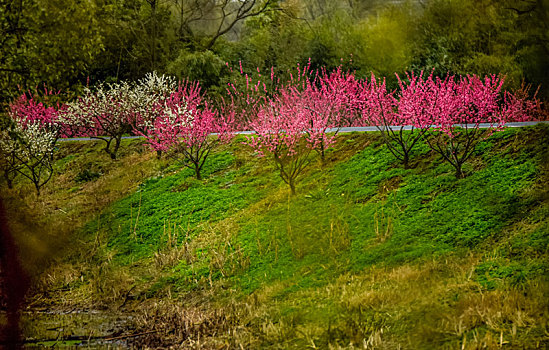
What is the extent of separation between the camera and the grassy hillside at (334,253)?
5.41m

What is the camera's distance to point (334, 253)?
295 inches

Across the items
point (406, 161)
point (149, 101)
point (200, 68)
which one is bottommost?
point (149, 101)

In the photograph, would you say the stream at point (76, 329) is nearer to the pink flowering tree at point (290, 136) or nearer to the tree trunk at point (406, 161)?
the pink flowering tree at point (290, 136)

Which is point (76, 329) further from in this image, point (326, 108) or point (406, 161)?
point (326, 108)

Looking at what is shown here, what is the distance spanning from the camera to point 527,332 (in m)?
4.72

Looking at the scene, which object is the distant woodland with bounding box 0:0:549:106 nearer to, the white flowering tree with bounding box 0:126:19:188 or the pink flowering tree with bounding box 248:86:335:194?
the white flowering tree with bounding box 0:126:19:188

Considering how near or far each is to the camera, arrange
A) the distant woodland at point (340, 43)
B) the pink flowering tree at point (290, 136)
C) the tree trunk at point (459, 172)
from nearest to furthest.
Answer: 1. the tree trunk at point (459, 172)
2. the pink flowering tree at point (290, 136)
3. the distant woodland at point (340, 43)

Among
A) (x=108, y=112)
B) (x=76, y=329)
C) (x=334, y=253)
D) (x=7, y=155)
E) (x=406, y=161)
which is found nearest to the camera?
(x=76, y=329)

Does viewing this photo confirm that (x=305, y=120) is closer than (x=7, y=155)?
Yes

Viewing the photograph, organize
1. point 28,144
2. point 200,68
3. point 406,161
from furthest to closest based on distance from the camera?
point 200,68
point 28,144
point 406,161

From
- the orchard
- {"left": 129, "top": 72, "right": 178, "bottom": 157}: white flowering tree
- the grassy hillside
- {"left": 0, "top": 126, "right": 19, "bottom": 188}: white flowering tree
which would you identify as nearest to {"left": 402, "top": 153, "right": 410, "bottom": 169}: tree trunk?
the orchard

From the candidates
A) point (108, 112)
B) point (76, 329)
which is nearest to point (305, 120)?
point (76, 329)

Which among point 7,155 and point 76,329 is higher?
point 7,155

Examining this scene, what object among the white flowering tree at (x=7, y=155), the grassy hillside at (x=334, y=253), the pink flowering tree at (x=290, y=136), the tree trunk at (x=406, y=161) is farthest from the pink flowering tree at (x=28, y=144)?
the tree trunk at (x=406, y=161)
